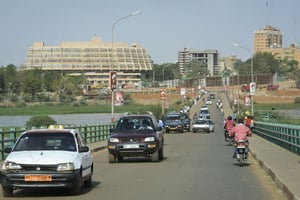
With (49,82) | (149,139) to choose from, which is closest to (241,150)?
(149,139)

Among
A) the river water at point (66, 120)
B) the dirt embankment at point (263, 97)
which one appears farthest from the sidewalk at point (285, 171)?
the dirt embankment at point (263, 97)

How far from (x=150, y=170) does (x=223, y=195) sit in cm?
698

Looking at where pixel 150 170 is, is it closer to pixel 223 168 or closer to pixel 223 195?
pixel 223 168

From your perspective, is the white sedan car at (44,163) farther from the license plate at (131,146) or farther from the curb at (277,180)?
the license plate at (131,146)

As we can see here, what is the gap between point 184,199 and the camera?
13484 millimetres

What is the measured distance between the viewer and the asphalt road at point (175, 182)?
14.2 meters

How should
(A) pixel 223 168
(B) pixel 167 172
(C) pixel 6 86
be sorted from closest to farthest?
(B) pixel 167 172
(A) pixel 223 168
(C) pixel 6 86

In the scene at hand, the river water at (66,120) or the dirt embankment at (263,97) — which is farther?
the dirt embankment at (263,97)

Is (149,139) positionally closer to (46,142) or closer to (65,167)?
(46,142)

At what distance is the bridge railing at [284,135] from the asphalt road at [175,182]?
2.72m

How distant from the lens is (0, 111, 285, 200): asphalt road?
46.6 ft

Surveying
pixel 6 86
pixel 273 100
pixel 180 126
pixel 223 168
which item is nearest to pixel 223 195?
pixel 223 168

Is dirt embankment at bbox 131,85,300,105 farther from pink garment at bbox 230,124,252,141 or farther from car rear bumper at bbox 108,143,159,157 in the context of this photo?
pink garment at bbox 230,124,252,141

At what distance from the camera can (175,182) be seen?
1706 centimetres
